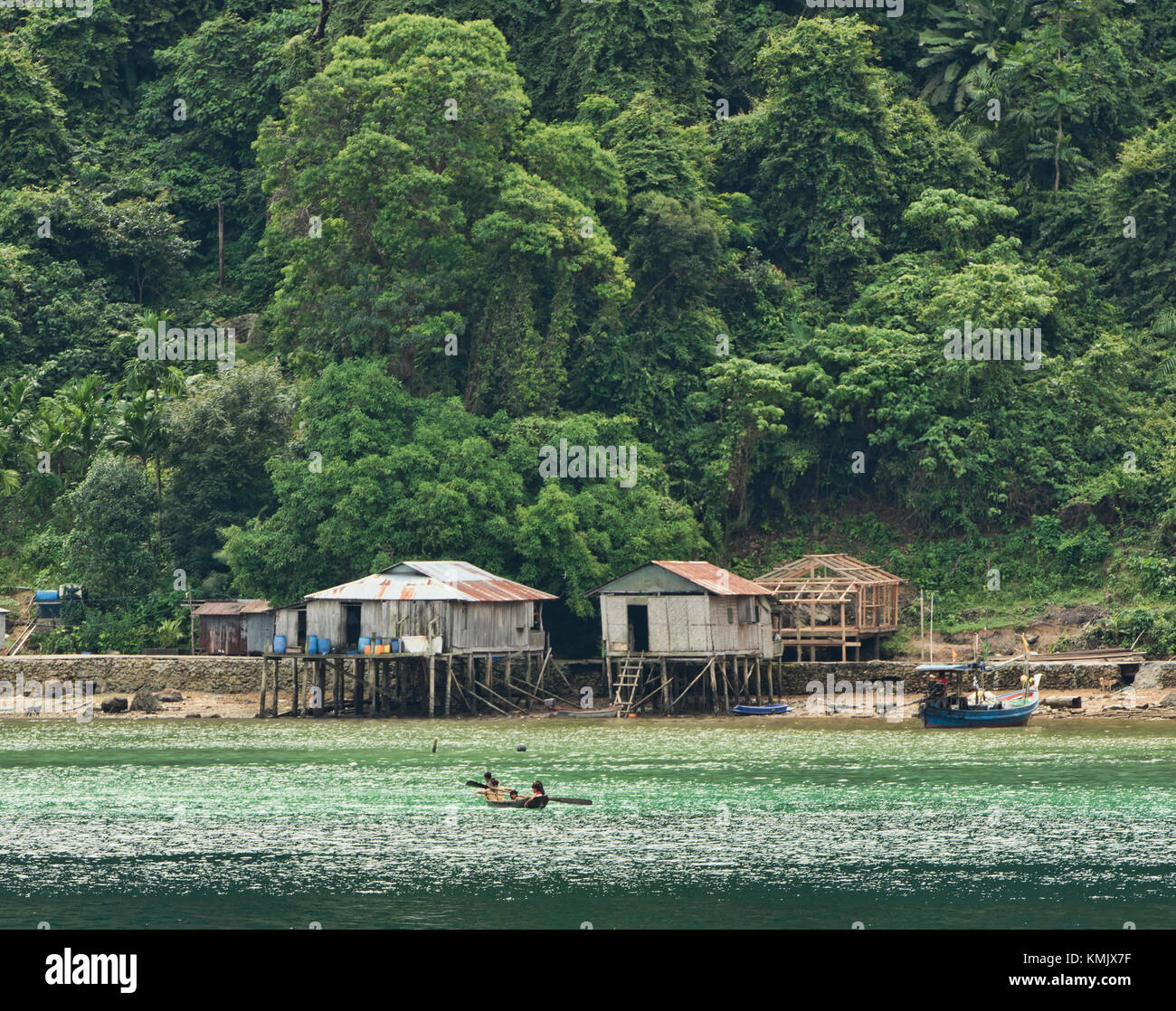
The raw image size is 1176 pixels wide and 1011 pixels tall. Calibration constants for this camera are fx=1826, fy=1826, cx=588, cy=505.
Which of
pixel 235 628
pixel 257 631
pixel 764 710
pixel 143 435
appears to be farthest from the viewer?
pixel 143 435

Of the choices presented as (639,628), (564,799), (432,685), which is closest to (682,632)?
(639,628)

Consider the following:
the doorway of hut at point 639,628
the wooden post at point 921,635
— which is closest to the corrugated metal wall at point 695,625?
the doorway of hut at point 639,628

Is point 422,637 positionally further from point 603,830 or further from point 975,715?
point 603,830

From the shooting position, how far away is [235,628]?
5803 cm

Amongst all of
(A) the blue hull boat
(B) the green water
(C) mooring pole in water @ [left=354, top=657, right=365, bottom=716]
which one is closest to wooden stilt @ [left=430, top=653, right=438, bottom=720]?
(C) mooring pole in water @ [left=354, top=657, right=365, bottom=716]

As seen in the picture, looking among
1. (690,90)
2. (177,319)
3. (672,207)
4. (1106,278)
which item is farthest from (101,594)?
(1106,278)

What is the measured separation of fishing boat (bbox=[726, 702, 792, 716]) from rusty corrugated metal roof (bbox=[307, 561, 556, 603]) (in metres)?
7.20

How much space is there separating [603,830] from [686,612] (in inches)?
899

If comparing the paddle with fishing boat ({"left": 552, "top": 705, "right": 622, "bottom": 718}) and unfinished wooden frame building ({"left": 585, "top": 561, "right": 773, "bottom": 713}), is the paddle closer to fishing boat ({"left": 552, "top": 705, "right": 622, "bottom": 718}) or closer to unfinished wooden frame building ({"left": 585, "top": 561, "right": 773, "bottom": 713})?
fishing boat ({"left": 552, "top": 705, "right": 622, "bottom": 718})

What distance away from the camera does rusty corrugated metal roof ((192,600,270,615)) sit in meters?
57.6

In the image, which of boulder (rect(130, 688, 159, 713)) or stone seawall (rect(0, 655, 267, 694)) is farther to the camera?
stone seawall (rect(0, 655, 267, 694))
